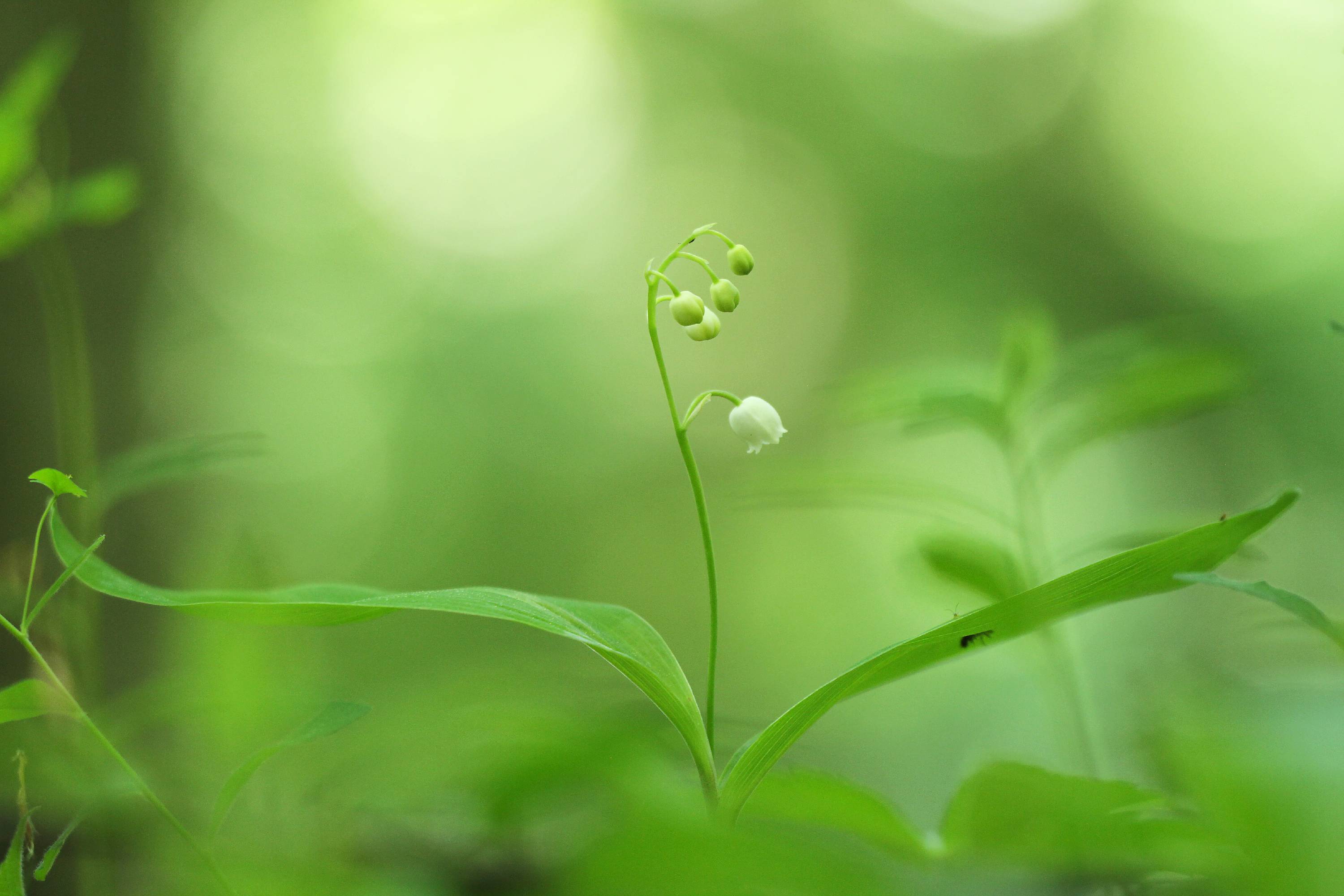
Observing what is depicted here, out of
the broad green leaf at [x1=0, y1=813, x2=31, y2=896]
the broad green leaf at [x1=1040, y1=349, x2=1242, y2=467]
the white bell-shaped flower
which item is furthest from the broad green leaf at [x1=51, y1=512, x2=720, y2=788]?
the broad green leaf at [x1=1040, y1=349, x2=1242, y2=467]

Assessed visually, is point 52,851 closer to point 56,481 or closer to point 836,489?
point 56,481

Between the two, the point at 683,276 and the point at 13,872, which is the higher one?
the point at 683,276

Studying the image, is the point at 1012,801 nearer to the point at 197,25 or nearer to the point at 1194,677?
the point at 1194,677

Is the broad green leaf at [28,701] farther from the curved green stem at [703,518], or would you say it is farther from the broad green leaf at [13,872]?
the curved green stem at [703,518]

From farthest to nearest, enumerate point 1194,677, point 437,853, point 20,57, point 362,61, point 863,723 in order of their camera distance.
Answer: point 362,61, point 863,723, point 20,57, point 437,853, point 1194,677

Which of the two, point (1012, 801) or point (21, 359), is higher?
point (21, 359)

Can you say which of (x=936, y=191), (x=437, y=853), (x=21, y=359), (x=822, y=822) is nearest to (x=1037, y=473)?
(x=822, y=822)

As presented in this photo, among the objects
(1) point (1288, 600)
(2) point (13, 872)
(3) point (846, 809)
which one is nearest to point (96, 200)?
(2) point (13, 872)
